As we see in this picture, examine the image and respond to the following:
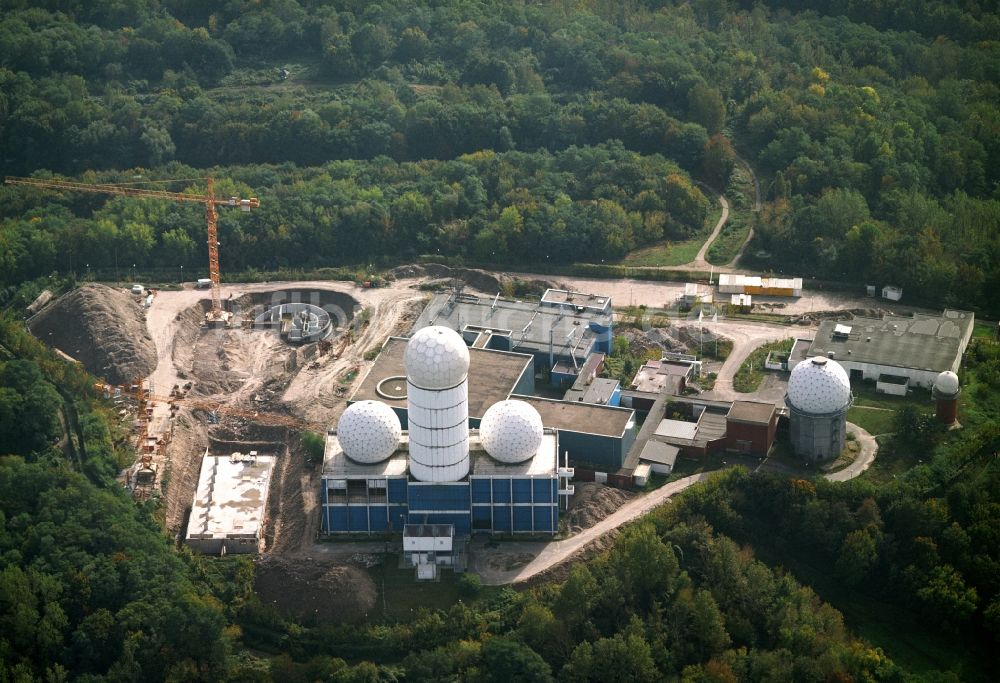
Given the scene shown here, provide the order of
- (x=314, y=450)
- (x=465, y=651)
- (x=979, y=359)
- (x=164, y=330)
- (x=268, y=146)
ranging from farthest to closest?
(x=268, y=146)
(x=164, y=330)
(x=979, y=359)
(x=314, y=450)
(x=465, y=651)

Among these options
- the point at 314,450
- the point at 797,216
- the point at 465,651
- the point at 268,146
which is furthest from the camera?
the point at 268,146

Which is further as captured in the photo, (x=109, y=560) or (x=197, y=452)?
(x=197, y=452)

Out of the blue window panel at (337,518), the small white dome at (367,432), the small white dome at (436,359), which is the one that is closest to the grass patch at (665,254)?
the small white dome at (367,432)

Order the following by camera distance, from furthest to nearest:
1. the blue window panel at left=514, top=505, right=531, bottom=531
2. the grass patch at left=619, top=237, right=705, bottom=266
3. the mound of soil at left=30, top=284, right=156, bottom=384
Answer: the grass patch at left=619, top=237, right=705, bottom=266 → the mound of soil at left=30, top=284, right=156, bottom=384 → the blue window panel at left=514, top=505, right=531, bottom=531

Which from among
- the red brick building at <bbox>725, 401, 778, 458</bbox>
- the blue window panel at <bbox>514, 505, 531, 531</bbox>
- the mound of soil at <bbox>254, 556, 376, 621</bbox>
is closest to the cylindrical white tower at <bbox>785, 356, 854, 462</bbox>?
the red brick building at <bbox>725, 401, 778, 458</bbox>

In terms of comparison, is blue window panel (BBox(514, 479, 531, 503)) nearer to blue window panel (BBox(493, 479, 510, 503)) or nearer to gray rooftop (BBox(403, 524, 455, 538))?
blue window panel (BBox(493, 479, 510, 503))

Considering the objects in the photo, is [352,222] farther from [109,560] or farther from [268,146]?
[109,560]

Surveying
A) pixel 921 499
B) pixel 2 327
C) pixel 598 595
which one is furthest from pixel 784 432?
pixel 2 327
